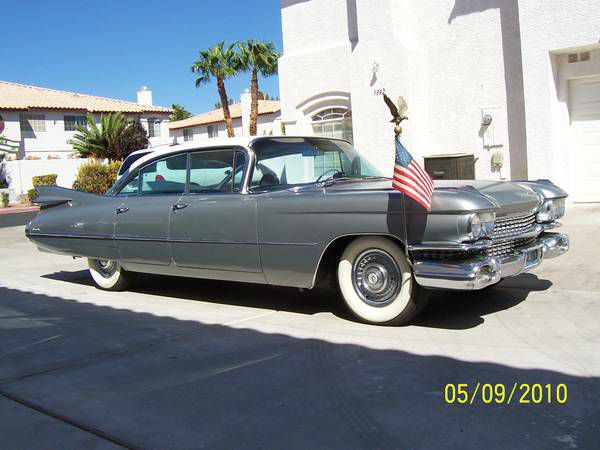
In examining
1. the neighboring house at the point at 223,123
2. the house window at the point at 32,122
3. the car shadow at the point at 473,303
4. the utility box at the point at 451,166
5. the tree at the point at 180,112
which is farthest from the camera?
the tree at the point at 180,112

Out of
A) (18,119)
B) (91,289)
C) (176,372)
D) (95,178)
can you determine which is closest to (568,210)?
(91,289)

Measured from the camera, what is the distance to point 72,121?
42375 mm

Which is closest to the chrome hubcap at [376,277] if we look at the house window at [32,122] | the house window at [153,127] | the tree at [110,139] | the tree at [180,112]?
the tree at [110,139]

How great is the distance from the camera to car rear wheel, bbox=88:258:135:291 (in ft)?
22.8

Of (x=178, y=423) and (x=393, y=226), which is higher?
(x=393, y=226)

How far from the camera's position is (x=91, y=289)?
24.1 feet

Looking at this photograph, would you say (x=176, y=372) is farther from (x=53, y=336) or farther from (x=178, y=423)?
(x=53, y=336)

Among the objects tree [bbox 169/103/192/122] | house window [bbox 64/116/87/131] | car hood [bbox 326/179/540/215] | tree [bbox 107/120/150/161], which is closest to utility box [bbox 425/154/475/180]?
car hood [bbox 326/179/540/215]

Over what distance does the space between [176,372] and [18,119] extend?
39596mm

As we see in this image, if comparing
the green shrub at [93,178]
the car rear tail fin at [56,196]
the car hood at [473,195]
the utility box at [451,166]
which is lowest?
the car hood at [473,195]

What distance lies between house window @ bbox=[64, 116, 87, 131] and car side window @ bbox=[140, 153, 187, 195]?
38270mm

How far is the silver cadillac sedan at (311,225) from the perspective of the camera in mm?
4488

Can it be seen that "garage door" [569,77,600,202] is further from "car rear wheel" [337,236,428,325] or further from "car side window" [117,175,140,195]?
"car side window" [117,175,140,195]

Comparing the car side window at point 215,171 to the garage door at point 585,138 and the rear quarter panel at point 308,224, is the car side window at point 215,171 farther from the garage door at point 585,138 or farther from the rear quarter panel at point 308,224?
the garage door at point 585,138
